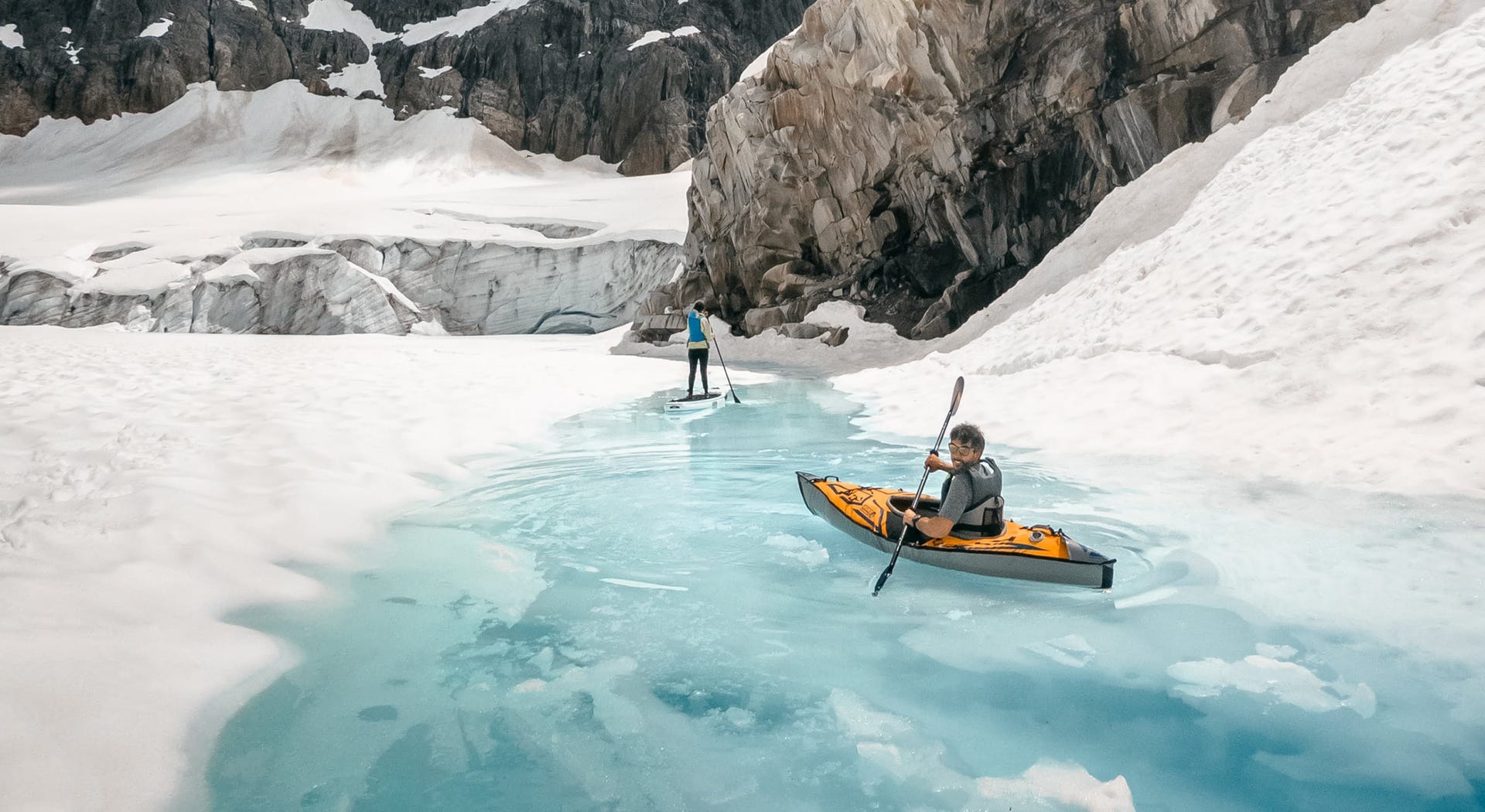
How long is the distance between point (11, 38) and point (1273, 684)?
73.7 m

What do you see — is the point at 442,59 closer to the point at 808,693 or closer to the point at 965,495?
the point at 965,495

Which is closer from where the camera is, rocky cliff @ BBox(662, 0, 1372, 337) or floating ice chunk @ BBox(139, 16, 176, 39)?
rocky cliff @ BBox(662, 0, 1372, 337)

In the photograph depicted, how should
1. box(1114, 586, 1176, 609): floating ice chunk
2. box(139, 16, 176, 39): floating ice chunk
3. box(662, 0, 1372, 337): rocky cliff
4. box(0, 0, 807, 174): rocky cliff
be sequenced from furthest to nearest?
box(139, 16, 176, 39): floating ice chunk
box(0, 0, 807, 174): rocky cliff
box(662, 0, 1372, 337): rocky cliff
box(1114, 586, 1176, 609): floating ice chunk

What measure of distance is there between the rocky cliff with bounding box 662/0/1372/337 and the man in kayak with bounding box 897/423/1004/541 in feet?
37.3

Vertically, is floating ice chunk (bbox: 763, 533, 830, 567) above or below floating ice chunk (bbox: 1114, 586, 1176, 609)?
below

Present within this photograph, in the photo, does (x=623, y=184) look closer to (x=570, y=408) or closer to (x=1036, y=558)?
(x=570, y=408)

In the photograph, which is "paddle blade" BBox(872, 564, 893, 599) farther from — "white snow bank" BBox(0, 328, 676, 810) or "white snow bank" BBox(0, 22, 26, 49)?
"white snow bank" BBox(0, 22, 26, 49)

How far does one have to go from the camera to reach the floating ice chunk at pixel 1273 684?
9.91 ft

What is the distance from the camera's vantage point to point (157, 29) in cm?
5500

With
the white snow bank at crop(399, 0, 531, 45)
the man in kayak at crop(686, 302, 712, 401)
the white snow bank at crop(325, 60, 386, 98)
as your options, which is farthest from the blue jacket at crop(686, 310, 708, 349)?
the white snow bank at crop(399, 0, 531, 45)

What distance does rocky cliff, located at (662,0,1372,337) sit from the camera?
13.6m

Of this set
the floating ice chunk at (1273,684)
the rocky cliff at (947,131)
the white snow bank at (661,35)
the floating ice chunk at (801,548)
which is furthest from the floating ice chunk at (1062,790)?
the white snow bank at (661,35)

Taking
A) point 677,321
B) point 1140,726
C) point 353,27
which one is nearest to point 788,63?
point 677,321

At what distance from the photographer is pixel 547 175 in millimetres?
55406
